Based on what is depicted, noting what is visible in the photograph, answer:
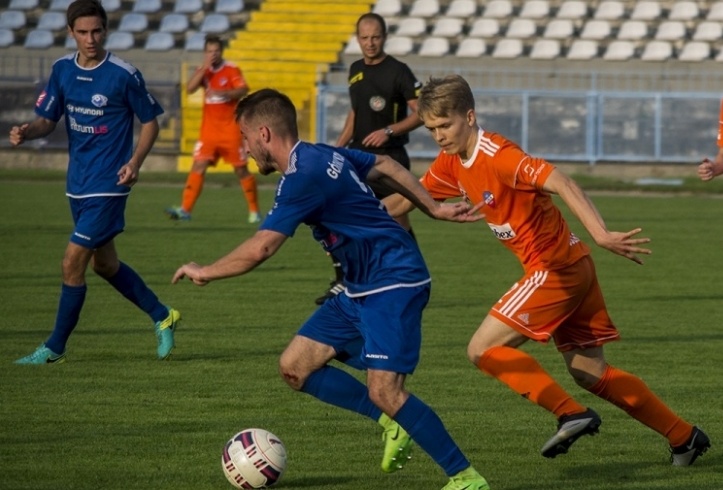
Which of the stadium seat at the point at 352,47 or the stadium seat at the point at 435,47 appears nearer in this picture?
the stadium seat at the point at 352,47

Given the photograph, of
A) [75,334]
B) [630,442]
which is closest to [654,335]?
[630,442]

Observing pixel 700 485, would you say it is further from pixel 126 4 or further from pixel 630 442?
pixel 126 4

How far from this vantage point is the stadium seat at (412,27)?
3022 centimetres

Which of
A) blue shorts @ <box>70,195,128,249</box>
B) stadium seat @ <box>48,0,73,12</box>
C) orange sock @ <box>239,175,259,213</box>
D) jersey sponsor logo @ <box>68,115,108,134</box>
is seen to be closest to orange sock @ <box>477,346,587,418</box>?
blue shorts @ <box>70,195,128,249</box>

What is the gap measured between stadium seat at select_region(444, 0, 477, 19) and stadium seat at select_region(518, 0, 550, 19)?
1.06 m

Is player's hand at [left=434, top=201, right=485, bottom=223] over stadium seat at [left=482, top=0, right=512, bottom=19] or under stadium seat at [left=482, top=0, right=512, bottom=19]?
over

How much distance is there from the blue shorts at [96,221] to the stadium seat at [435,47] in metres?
21.1

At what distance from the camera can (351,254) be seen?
18.0 ft

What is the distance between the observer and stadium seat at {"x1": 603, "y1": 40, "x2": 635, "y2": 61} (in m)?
28.3

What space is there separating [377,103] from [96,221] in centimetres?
385

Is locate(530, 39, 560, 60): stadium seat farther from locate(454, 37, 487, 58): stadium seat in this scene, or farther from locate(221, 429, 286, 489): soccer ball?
locate(221, 429, 286, 489): soccer ball

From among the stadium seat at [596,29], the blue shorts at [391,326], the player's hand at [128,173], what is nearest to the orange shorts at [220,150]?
the player's hand at [128,173]

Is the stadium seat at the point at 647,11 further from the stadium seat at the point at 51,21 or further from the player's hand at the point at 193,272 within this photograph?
the player's hand at the point at 193,272

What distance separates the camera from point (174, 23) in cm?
3164
